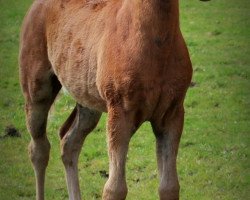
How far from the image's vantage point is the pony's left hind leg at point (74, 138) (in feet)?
23.7

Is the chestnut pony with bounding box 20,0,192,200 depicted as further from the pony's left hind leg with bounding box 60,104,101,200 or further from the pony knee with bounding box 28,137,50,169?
the pony knee with bounding box 28,137,50,169

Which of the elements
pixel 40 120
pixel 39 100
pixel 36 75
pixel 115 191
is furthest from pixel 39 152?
pixel 115 191

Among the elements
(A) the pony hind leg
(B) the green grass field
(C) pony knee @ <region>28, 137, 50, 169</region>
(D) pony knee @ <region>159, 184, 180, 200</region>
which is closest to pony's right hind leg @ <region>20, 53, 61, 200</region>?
(C) pony knee @ <region>28, 137, 50, 169</region>

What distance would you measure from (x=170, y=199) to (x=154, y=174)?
9.39 feet

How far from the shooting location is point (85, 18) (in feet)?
20.8

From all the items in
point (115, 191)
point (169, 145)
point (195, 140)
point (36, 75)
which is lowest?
point (195, 140)

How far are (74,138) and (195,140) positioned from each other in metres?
2.70

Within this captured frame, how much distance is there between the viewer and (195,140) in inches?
378

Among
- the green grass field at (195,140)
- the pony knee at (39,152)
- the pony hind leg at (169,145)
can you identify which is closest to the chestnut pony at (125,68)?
the pony hind leg at (169,145)

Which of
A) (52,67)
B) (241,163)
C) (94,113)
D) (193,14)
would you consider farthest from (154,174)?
(193,14)

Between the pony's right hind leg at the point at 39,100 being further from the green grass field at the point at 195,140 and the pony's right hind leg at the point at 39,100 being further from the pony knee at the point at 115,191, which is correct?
the pony knee at the point at 115,191

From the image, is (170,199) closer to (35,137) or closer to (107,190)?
(107,190)

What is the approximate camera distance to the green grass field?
8195 mm

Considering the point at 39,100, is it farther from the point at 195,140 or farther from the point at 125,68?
the point at 195,140
